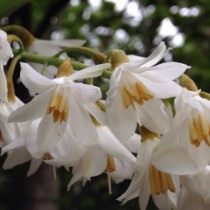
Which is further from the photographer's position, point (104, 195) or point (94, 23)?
point (94, 23)

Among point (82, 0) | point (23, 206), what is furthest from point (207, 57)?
point (23, 206)

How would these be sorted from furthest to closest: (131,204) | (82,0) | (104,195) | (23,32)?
(82,0) → (104,195) → (131,204) → (23,32)

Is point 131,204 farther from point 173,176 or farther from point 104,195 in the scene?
point 173,176

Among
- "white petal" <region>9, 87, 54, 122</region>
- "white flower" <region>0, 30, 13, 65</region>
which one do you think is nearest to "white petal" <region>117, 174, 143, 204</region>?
"white petal" <region>9, 87, 54, 122</region>

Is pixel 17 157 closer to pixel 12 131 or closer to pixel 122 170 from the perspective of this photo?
pixel 12 131

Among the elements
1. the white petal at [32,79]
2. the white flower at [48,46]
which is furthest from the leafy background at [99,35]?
the white petal at [32,79]

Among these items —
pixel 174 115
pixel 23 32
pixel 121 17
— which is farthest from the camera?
pixel 121 17

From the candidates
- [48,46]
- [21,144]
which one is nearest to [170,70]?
→ [21,144]
